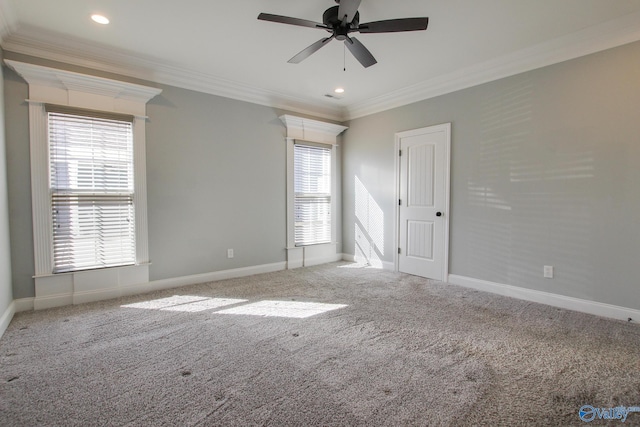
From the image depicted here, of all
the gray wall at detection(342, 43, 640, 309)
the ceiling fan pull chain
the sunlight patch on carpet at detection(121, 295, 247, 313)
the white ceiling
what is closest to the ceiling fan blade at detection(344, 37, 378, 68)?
the white ceiling

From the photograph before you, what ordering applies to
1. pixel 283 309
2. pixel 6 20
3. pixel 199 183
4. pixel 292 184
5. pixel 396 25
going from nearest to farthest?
pixel 396 25
pixel 6 20
pixel 283 309
pixel 199 183
pixel 292 184

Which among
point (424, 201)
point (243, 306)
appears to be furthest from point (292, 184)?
point (243, 306)

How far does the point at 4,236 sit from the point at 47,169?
2.43 ft

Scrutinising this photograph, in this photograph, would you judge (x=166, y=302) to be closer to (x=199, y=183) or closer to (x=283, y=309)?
(x=283, y=309)

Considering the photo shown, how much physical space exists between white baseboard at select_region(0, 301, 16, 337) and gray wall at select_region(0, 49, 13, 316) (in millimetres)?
34

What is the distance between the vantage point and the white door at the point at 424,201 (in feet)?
Answer: 13.9

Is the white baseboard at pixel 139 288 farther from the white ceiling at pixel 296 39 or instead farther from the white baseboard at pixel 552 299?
the white baseboard at pixel 552 299

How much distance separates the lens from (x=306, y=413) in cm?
166

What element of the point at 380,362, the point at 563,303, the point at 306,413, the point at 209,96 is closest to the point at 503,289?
the point at 563,303

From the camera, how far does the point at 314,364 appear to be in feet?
7.08

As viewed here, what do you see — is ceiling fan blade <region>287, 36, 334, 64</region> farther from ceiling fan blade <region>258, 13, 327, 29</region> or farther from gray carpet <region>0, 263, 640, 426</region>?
gray carpet <region>0, 263, 640, 426</region>

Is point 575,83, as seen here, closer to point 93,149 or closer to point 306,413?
point 306,413

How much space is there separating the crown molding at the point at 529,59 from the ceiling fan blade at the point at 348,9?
2.16 m

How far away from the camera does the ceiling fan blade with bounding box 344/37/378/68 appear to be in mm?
2580
